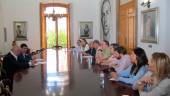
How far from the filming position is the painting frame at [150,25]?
7.16 meters

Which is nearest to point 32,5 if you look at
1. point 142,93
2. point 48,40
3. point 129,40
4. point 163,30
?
point 48,40

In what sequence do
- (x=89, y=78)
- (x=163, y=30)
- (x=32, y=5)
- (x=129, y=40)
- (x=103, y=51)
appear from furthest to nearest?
(x=32, y=5) < (x=129, y=40) < (x=103, y=51) < (x=163, y=30) < (x=89, y=78)

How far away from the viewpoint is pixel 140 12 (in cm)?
848

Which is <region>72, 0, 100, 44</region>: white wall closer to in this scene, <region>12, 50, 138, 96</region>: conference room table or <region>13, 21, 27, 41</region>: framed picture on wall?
<region>13, 21, 27, 41</region>: framed picture on wall

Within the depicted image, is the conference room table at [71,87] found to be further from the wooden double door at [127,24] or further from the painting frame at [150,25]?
the wooden double door at [127,24]

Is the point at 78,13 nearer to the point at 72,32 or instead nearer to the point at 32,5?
the point at 72,32

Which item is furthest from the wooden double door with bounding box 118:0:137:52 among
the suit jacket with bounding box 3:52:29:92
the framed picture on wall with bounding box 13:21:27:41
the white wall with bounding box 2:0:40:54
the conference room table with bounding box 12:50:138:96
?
the framed picture on wall with bounding box 13:21:27:41

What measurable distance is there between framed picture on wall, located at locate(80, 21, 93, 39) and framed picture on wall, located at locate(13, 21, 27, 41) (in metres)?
2.91

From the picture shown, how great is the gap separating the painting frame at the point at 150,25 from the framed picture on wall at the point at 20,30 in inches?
315

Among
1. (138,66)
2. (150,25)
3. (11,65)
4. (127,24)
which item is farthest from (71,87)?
(127,24)

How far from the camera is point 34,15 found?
48.2ft

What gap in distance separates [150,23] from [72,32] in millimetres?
7901

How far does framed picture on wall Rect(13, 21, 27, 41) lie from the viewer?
14.6m

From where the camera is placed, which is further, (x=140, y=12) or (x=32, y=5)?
(x=32, y=5)
